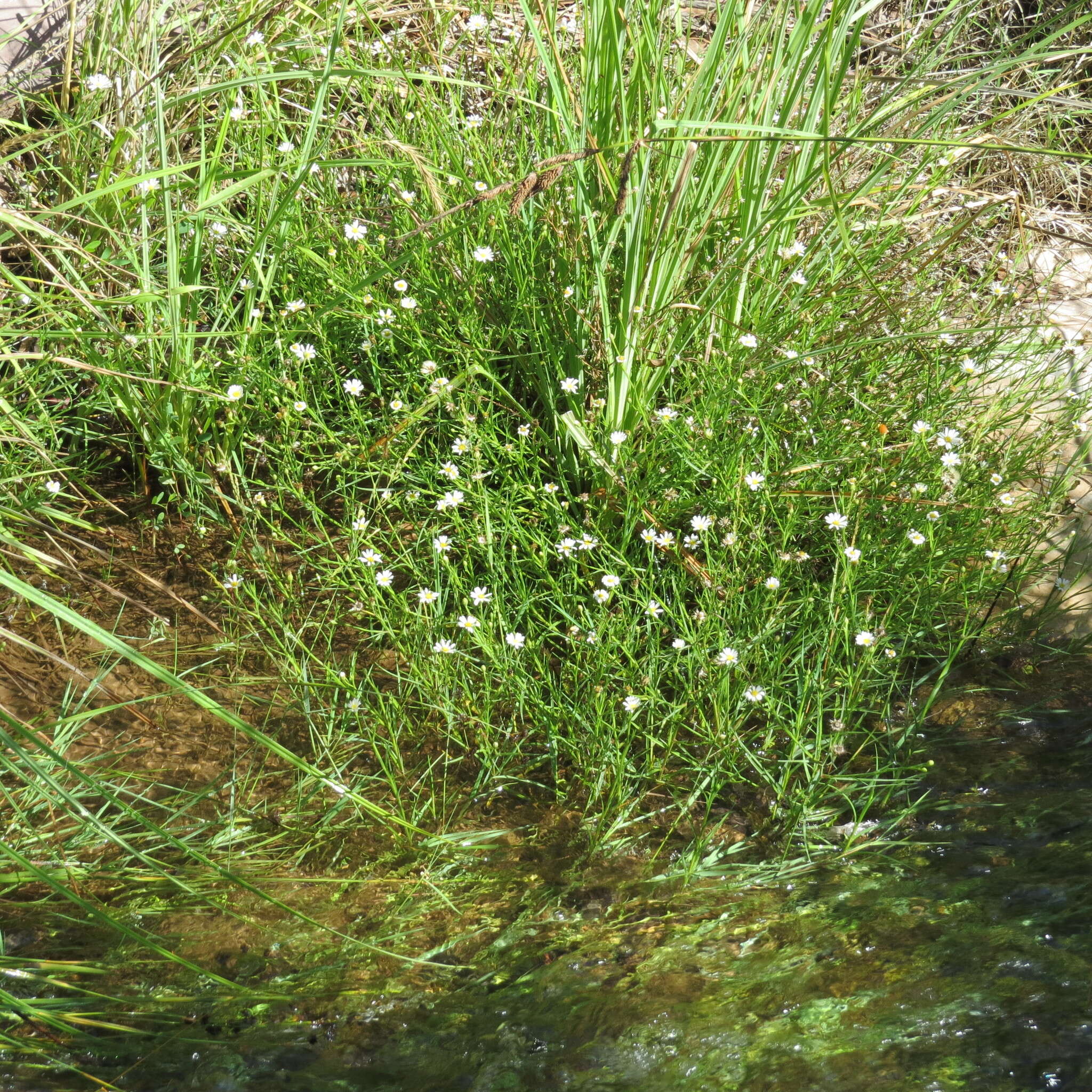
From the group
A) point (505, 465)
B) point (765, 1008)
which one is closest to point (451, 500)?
point (505, 465)

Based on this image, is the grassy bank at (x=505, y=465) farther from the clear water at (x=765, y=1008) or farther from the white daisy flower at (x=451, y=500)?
the clear water at (x=765, y=1008)

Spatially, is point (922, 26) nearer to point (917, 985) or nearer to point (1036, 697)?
point (1036, 697)

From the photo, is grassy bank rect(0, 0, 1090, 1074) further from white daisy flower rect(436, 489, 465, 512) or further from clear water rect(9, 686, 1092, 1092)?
clear water rect(9, 686, 1092, 1092)

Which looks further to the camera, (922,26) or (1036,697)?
(922,26)

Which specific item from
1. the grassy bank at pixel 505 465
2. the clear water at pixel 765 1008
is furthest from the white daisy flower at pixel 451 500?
the clear water at pixel 765 1008

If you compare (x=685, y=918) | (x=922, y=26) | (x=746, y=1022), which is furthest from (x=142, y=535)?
(x=922, y=26)

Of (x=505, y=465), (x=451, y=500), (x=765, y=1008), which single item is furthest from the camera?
(x=505, y=465)

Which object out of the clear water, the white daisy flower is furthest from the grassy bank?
the clear water

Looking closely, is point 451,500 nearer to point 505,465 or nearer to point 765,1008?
point 505,465
